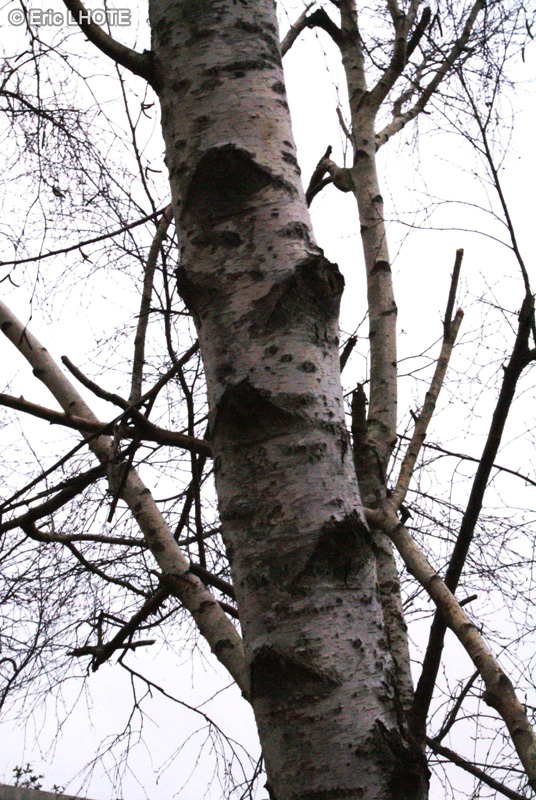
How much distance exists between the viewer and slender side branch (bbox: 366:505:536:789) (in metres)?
1.09

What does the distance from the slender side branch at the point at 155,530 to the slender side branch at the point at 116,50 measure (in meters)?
0.65

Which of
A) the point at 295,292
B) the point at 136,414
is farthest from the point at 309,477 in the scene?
the point at 136,414

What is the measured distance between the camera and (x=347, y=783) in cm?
72

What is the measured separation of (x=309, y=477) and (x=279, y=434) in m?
0.06

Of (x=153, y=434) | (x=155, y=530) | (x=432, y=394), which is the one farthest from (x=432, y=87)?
(x=153, y=434)

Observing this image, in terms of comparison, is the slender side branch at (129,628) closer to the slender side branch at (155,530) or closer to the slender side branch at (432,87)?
the slender side branch at (155,530)

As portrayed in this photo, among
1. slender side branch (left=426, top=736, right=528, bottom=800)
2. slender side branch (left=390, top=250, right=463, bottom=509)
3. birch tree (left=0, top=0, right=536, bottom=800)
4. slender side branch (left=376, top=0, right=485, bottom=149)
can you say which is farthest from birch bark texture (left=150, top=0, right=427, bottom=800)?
slender side branch (left=376, top=0, right=485, bottom=149)

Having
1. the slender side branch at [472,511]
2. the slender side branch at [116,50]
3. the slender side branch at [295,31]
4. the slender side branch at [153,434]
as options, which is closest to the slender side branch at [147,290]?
the slender side branch at [295,31]

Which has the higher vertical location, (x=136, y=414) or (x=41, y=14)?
(x=41, y=14)

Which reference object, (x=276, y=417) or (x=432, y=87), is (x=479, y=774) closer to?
(x=276, y=417)

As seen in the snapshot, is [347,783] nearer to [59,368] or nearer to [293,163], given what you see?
[293,163]

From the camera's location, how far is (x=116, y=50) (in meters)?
1.22

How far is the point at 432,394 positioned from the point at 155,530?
0.87 metres

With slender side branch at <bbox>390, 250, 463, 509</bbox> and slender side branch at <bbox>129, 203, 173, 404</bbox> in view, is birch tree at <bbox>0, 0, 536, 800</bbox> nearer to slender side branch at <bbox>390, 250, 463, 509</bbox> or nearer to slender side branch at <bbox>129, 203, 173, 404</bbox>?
slender side branch at <bbox>390, 250, 463, 509</bbox>
